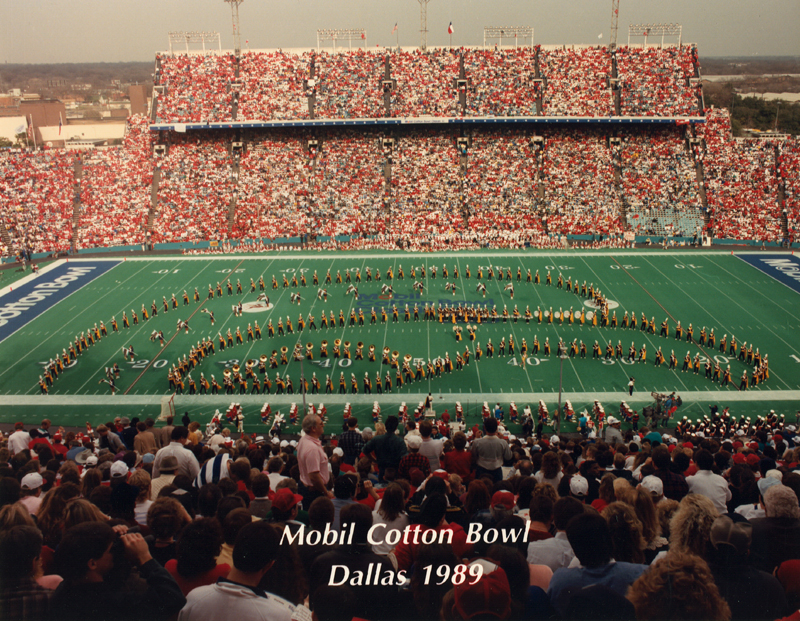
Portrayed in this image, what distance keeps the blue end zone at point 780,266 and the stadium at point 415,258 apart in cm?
21

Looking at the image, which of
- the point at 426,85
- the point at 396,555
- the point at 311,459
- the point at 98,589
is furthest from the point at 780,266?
the point at 98,589

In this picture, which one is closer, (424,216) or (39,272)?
(39,272)

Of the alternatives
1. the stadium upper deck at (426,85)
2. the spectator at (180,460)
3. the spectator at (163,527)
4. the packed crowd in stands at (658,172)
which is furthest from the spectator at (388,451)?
the stadium upper deck at (426,85)

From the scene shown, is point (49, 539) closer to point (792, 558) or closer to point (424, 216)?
point (792, 558)

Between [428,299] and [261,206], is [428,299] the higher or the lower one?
the lower one

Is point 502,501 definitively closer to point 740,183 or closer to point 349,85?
point 740,183

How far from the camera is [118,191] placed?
41156 millimetres

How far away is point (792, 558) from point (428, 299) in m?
23.7

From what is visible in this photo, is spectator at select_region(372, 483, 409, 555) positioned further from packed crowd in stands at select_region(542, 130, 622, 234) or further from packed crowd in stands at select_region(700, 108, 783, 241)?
packed crowd in stands at select_region(700, 108, 783, 241)

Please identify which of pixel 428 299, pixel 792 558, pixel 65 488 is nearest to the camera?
pixel 792 558

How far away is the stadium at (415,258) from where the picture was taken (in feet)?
61.3

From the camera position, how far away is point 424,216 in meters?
39.6

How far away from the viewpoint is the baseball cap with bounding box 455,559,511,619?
320cm

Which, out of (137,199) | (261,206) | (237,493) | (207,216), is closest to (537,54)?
(261,206)
